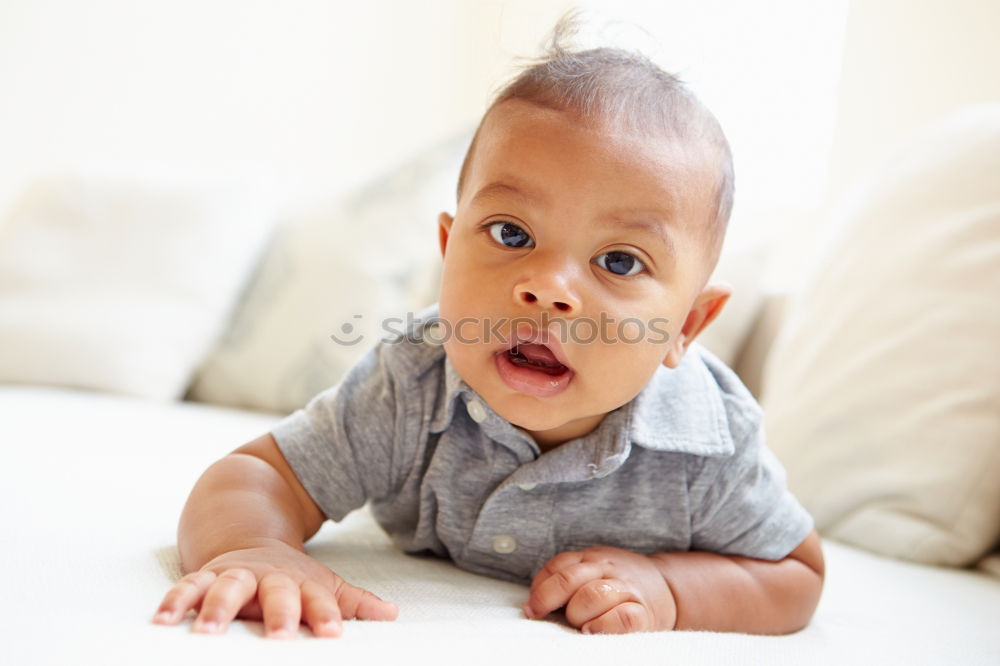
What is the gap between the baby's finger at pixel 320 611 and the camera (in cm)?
67

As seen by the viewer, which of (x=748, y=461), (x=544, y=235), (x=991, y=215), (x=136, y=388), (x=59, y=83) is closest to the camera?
(x=544, y=235)

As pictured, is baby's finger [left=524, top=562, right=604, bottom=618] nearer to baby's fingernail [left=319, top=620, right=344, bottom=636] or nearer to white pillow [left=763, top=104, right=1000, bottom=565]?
baby's fingernail [left=319, top=620, right=344, bottom=636]

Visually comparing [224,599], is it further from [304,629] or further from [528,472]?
[528,472]

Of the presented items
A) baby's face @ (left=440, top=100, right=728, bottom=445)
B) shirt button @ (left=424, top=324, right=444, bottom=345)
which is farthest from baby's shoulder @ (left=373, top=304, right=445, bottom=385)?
baby's face @ (left=440, top=100, right=728, bottom=445)

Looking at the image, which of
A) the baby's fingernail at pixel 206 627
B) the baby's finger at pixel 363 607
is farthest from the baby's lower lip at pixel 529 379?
the baby's fingernail at pixel 206 627

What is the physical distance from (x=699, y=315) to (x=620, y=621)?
0.33 metres

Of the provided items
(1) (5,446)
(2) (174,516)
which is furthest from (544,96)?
(1) (5,446)

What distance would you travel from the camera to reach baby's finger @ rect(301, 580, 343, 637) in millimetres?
667

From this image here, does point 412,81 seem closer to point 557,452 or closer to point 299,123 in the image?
point 299,123

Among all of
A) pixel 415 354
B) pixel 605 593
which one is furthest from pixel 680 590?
pixel 415 354

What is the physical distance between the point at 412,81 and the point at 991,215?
253 cm

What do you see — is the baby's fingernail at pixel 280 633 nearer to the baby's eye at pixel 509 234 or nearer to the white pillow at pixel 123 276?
the baby's eye at pixel 509 234

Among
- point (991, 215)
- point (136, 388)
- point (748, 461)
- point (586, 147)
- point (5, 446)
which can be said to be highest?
point (586, 147)

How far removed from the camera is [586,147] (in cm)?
83
